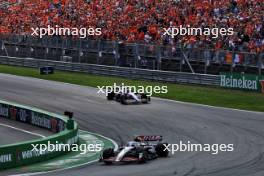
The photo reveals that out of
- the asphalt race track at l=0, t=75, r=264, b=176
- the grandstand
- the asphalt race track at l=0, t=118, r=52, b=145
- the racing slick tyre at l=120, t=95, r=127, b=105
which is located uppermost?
the grandstand

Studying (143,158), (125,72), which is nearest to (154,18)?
(125,72)

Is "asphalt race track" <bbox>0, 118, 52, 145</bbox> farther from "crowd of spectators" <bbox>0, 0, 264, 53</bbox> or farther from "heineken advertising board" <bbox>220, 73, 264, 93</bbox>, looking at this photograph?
"crowd of spectators" <bbox>0, 0, 264, 53</bbox>

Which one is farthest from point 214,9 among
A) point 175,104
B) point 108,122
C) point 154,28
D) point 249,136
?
point 249,136

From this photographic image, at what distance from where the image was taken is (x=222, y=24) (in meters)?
36.3

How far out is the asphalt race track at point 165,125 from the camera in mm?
19000

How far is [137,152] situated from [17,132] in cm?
918

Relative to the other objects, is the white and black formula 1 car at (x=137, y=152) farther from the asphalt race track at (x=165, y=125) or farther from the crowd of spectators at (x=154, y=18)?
the crowd of spectators at (x=154, y=18)

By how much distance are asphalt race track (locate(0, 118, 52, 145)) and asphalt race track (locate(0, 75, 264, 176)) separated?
1.83m

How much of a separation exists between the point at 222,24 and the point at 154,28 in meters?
5.28

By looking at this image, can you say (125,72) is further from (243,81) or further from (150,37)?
(243,81)

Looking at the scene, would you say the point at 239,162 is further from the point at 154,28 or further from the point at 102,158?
the point at 154,28

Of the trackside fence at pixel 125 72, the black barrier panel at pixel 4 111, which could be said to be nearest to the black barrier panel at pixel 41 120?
the black barrier panel at pixel 4 111

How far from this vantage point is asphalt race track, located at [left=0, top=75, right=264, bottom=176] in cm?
1900

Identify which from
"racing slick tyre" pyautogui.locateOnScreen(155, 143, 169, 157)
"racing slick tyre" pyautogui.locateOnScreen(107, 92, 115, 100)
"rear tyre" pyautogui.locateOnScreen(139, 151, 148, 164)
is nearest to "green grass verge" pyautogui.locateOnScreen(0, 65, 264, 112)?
"racing slick tyre" pyautogui.locateOnScreen(107, 92, 115, 100)
